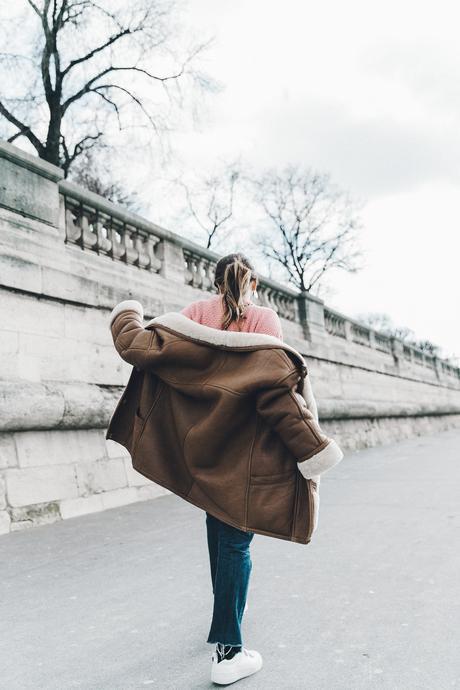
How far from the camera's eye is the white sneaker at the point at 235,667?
2.16 metres

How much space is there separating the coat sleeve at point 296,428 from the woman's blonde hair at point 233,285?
0.42 m

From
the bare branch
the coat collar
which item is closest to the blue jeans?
the coat collar

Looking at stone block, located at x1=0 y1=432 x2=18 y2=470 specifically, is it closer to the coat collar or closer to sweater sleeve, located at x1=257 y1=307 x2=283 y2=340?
the coat collar

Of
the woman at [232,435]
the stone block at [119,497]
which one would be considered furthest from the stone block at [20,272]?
the woman at [232,435]

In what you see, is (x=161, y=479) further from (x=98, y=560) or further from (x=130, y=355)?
(x=98, y=560)

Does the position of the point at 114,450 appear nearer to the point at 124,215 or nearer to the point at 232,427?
the point at 124,215

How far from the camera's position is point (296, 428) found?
82.4 inches

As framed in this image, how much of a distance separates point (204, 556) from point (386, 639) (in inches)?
65.4

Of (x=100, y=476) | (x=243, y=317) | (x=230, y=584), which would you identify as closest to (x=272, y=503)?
(x=230, y=584)

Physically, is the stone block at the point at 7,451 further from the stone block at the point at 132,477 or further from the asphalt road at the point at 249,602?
the stone block at the point at 132,477

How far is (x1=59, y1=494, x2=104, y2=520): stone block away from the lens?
5.34 m

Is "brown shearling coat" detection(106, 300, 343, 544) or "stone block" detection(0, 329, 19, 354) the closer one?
"brown shearling coat" detection(106, 300, 343, 544)

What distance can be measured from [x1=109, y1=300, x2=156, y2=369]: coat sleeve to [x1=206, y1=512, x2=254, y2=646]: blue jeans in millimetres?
712

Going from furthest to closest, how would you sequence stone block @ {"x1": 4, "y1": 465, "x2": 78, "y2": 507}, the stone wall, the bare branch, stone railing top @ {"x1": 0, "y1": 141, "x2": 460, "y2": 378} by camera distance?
1. the bare branch
2. stone railing top @ {"x1": 0, "y1": 141, "x2": 460, "y2": 378}
3. the stone wall
4. stone block @ {"x1": 4, "y1": 465, "x2": 78, "y2": 507}
